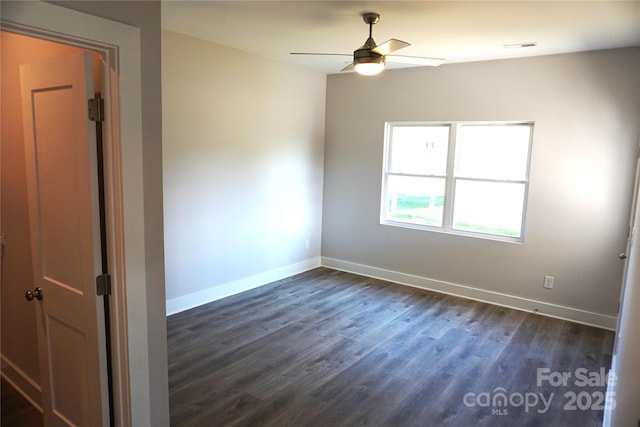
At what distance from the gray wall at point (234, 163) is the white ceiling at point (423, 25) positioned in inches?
15.7

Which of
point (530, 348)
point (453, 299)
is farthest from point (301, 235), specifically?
point (530, 348)

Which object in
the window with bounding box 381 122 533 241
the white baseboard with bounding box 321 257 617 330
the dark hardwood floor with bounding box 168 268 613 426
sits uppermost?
the window with bounding box 381 122 533 241

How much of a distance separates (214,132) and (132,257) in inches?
111

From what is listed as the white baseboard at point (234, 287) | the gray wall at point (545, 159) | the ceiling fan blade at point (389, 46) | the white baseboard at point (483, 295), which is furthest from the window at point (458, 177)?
the ceiling fan blade at point (389, 46)

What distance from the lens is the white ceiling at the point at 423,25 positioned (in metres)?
3.00

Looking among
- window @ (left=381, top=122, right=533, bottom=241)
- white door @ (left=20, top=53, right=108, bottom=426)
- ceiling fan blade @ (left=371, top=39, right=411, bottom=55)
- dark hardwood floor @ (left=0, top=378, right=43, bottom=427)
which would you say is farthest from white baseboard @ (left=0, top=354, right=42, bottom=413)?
window @ (left=381, top=122, right=533, bottom=241)

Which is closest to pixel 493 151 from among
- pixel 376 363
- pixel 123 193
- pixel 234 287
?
pixel 376 363

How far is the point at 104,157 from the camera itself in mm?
1853

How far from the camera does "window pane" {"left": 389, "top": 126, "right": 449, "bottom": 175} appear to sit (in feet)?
17.0

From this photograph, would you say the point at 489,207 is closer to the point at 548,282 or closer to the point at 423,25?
the point at 548,282

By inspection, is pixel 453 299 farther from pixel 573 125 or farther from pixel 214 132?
pixel 214 132

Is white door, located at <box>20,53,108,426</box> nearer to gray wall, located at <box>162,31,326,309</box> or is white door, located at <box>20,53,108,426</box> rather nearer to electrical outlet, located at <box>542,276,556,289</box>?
gray wall, located at <box>162,31,326,309</box>

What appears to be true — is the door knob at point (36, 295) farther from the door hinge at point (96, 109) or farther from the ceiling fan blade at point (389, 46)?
the ceiling fan blade at point (389, 46)

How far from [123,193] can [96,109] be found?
38cm
